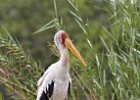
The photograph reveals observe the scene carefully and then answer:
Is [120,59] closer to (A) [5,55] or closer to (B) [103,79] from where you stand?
(B) [103,79]

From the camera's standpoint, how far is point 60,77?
5.20 metres

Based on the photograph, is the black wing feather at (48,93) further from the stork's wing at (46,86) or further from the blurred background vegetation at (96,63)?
the blurred background vegetation at (96,63)

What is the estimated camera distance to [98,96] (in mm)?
5379

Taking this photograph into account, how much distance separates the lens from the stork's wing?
5211mm

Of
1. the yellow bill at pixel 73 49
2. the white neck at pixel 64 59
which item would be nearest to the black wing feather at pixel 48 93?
the white neck at pixel 64 59

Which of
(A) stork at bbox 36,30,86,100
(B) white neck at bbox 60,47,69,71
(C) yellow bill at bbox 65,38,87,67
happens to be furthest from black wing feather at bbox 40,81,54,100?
(C) yellow bill at bbox 65,38,87,67

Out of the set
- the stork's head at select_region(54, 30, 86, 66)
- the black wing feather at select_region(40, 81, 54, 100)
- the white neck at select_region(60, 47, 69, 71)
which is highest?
the stork's head at select_region(54, 30, 86, 66)

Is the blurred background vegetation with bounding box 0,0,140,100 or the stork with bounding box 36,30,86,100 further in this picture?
the blurred background vegetation with bounding box 0,0,140,100

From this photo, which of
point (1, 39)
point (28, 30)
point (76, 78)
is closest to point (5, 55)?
point (1, 39)

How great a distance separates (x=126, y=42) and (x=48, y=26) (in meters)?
0.73

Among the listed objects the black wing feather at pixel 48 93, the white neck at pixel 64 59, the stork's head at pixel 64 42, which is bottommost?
the black wing feather at pixel 48 93

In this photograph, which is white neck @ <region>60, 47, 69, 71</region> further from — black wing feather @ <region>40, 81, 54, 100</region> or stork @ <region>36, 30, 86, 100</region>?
black wing feather @ <region>40, 81, 54, 100</region>

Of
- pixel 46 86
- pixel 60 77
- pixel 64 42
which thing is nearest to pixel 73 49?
pixel 64 42

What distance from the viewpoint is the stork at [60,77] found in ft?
17.0
